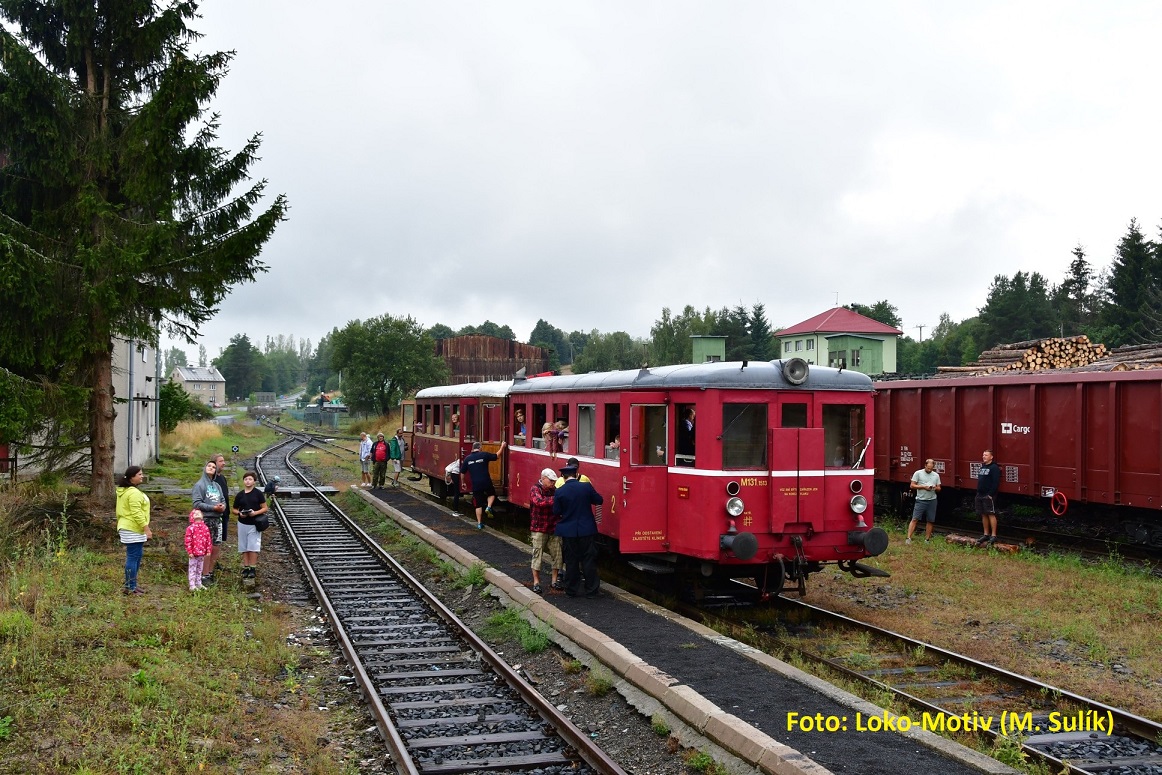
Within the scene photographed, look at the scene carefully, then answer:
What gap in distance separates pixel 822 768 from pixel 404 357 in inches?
2272

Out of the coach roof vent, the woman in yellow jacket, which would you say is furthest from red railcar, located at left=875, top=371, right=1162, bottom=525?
the woman in yellow jacket

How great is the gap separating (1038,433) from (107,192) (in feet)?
54.9

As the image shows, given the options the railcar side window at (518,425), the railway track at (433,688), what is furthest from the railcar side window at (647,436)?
the railcar side window at (518,425)

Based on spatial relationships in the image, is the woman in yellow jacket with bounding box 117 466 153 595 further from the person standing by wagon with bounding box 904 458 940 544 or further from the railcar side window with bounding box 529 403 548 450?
the person standing by wagon with bounding box 904 458 940 544

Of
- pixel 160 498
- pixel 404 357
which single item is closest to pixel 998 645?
pixel 160 498

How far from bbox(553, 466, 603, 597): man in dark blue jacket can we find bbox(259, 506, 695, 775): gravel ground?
1079mm

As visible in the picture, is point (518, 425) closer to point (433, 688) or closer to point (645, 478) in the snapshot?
point (645, 478)

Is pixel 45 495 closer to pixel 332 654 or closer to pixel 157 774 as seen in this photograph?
pixel 332 654

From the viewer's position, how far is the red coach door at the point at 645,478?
10.4 meters

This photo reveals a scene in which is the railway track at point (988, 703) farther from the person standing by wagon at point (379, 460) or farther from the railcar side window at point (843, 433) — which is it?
the person standing by wagon at point (379, 460)

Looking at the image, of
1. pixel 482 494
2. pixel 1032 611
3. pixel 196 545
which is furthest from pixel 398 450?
Result: pixel 1032 611

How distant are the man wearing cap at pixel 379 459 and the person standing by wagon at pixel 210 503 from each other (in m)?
12.7

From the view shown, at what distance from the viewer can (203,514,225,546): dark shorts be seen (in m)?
12.1

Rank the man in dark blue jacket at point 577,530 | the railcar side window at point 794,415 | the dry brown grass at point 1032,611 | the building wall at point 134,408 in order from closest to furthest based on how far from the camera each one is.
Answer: the dry brown grass at point 1032,611 → the railcar side window at point 794,415 → the man in dark blue jacket at point 577,530 → the building wall at point 134,408
